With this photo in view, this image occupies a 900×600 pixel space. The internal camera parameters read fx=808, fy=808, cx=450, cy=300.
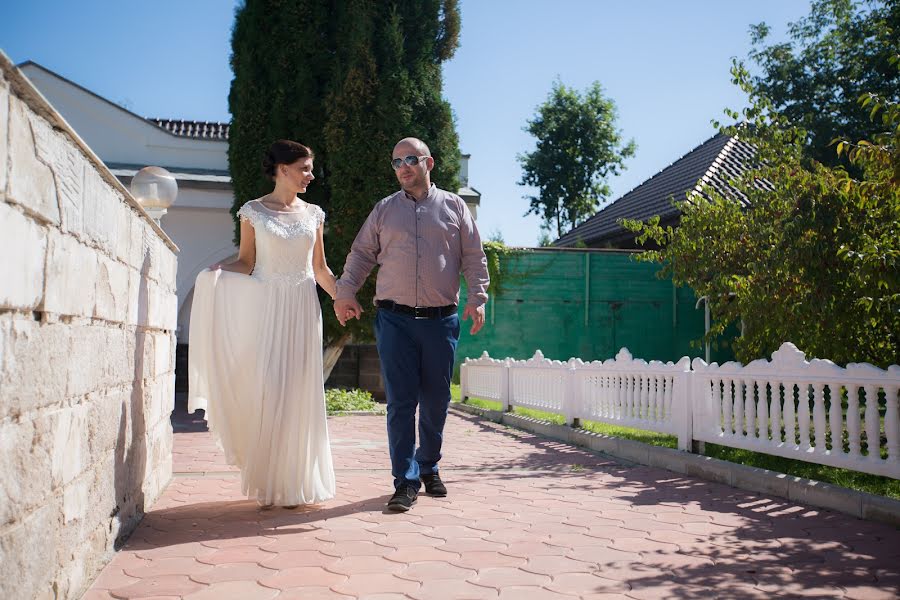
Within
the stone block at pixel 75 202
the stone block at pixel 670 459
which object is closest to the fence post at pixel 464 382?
the stone block at pixel 670 459

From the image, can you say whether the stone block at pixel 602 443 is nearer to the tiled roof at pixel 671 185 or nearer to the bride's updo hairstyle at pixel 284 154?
the bride's updo hairstyle at pixel 284 154

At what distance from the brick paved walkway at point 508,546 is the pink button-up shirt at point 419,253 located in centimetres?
122

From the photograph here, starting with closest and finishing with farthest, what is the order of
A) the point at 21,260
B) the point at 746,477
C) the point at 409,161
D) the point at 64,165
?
the point at 21,260 → the point at 64,165 → the point at 409,161 → the point at 746,477

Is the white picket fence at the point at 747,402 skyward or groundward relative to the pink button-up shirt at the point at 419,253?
groundward

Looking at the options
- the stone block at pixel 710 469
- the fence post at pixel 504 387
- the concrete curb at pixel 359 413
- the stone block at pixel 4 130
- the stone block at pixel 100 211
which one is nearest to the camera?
the stone block at pixel 4 130

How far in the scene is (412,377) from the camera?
4.64 metres

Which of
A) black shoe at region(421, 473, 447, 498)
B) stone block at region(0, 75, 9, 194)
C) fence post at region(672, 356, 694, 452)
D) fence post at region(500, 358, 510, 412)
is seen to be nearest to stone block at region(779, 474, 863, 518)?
fence post at region(672, 356, 694, 452)

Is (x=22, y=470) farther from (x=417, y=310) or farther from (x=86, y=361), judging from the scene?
(x=417, y=310)

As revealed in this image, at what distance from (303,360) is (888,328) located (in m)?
4.47

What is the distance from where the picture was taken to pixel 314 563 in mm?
3230

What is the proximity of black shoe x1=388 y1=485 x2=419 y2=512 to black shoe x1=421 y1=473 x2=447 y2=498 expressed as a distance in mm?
349

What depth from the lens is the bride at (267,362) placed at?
4.25 meters

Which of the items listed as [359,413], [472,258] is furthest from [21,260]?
[359,413]

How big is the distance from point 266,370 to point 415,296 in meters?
0.94
